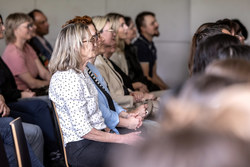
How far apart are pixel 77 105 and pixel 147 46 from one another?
3.07m

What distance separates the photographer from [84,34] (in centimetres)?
231

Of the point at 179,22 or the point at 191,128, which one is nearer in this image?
the point at 191,128

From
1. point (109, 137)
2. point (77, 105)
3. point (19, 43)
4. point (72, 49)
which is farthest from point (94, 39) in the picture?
point (19, 43)

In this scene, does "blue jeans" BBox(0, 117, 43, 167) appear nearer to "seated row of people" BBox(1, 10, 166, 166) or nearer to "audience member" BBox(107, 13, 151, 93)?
"seated row of people" BBox(1, 10, 166, 166)

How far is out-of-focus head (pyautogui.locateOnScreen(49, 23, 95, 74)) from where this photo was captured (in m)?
2.22

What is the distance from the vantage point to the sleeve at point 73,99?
2.07 meters

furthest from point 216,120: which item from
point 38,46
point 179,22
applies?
point 179,22

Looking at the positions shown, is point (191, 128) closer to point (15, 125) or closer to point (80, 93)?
point (15, 125)

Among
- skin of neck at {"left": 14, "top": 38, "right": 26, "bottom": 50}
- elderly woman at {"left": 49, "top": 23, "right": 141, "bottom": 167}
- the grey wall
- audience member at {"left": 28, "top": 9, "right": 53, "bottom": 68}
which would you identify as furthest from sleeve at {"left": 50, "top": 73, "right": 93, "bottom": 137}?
the grey wall

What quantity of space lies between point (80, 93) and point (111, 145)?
0.37m

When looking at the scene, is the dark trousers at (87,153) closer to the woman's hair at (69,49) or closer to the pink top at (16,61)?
the woman's hair at (69,49)

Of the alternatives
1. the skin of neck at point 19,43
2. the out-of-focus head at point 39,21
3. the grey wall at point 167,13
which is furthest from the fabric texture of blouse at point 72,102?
the grey wall at point 167,13

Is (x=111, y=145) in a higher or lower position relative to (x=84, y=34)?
lower

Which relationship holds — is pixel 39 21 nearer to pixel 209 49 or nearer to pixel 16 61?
pixel 16 61
